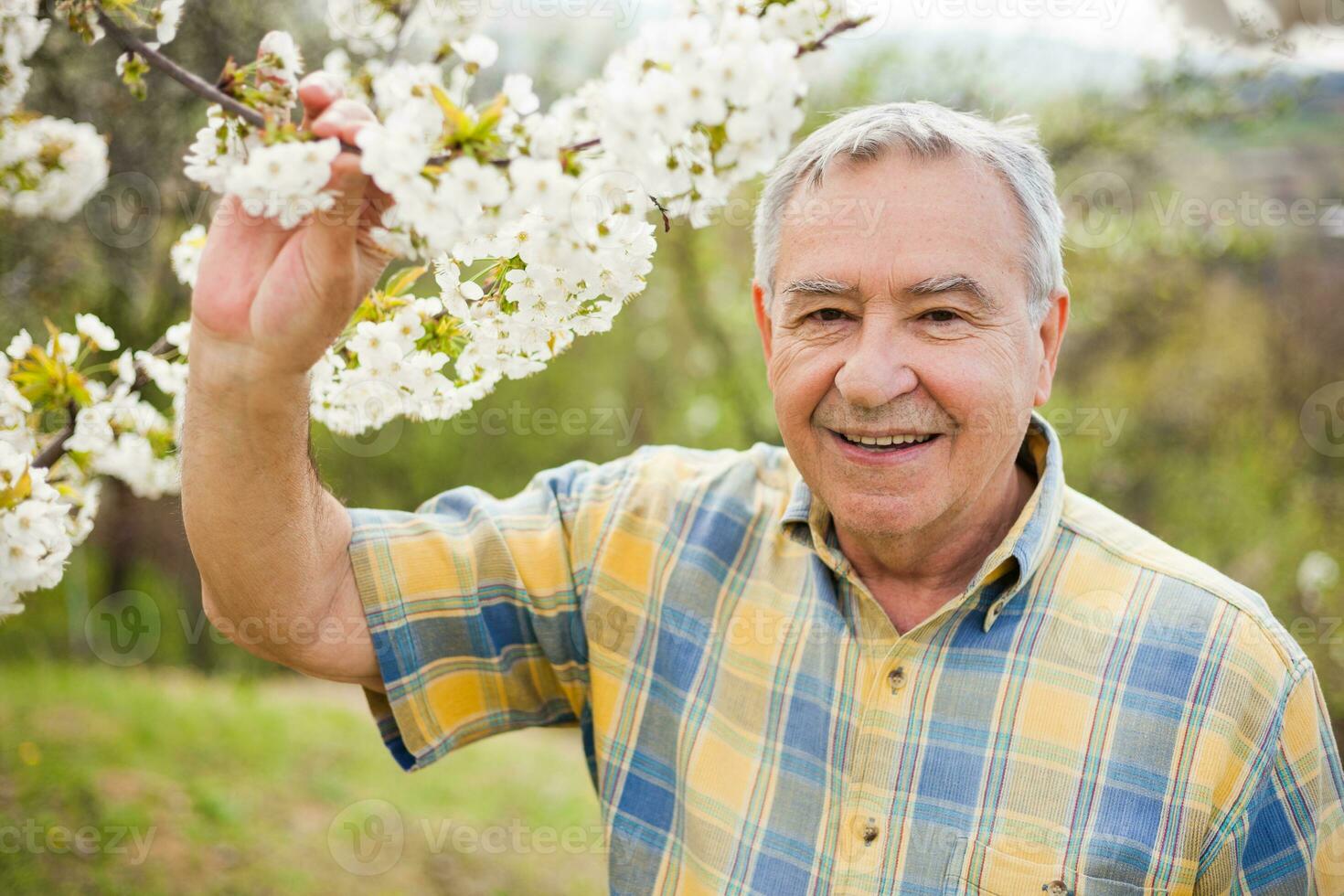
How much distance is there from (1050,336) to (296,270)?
147 cm

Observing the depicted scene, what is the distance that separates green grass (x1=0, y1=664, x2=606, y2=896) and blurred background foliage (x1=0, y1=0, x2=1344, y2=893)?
0.02 metres

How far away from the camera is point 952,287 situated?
187cm

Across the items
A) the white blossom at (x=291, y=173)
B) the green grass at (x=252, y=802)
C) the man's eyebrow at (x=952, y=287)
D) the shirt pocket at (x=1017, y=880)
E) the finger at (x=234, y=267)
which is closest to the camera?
the white blossom at (x=291, y=173)

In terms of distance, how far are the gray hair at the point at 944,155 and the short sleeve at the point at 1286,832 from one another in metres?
0.88

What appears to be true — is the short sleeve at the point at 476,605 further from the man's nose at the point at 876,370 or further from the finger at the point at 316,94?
the finger at the point at 316,94

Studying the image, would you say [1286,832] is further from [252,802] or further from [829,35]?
[252,802]

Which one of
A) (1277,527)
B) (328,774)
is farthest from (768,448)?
(1277,527)

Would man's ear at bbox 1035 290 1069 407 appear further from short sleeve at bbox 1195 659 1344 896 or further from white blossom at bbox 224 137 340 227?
white blossom at bbox 224 137 340 227

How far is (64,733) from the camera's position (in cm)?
446

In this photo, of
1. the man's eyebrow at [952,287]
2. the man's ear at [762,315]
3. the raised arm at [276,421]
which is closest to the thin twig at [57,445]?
the raised arm at [276,421]

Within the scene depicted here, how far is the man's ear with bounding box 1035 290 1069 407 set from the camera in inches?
82.5

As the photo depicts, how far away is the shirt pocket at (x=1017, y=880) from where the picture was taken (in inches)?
67.9

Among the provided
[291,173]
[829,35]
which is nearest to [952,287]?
[829,35]

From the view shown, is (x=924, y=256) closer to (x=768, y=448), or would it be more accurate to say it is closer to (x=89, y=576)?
(x=768, y=448)
